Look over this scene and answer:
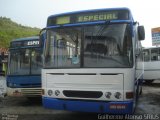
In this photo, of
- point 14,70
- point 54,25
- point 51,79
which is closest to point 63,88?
point 51,79

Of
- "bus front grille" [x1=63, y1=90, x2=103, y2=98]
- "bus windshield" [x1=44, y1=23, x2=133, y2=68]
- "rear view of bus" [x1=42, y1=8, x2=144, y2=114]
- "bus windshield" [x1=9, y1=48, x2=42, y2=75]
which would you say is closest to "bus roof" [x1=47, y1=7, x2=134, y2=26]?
"rear view of bus" [x1=42, y1=8, x2=144, y2=114]

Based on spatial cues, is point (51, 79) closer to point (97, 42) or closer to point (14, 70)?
point (97, 42)

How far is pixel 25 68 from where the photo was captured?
1295 cm

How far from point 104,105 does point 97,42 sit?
1635mm

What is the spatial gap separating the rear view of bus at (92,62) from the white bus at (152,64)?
12938 millimetres

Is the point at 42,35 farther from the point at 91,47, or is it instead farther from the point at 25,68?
the point at 25,68

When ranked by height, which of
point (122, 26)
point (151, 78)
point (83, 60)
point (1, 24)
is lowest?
point (151, 78)

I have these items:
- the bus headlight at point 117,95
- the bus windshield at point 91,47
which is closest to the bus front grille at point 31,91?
the bus windshield at point 91,47

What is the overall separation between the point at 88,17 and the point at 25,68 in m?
4.92

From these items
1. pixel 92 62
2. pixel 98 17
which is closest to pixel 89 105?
pixel 92 62

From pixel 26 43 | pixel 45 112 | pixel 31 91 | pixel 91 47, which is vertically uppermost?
pixel 26 43

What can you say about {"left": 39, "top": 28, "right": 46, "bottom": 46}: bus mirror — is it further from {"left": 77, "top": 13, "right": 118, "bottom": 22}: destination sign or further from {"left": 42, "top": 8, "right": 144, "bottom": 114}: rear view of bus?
{"left": 77, "top": 13, "right": 118, "bottom": 22}: destination sign

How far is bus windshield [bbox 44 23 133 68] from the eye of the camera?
8.29 meters

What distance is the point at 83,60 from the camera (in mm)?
8562
